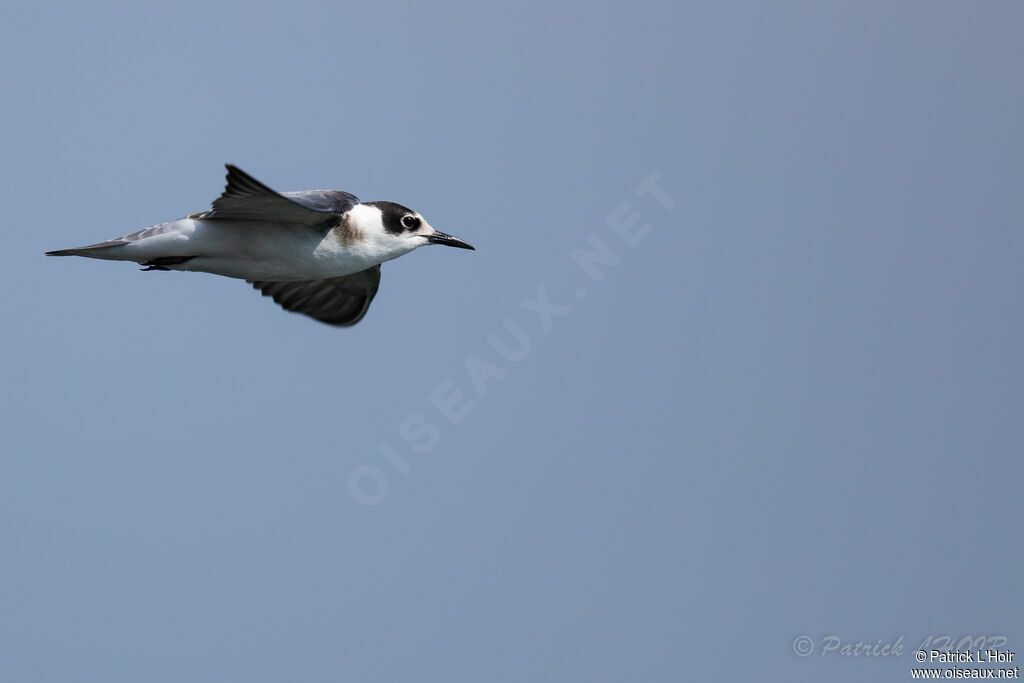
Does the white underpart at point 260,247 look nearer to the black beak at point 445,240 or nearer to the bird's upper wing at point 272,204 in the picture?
the bird's upper wing at point 272,204

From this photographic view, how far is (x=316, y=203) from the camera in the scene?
46.0ft

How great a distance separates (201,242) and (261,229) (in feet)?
2.24

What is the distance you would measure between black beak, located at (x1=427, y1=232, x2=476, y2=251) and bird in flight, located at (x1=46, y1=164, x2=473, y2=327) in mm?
352

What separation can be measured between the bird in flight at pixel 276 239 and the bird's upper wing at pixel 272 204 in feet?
0.04

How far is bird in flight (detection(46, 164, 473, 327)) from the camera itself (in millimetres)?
13898

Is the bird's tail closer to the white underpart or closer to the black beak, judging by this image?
the white underpart

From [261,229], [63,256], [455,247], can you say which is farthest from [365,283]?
[63,256]

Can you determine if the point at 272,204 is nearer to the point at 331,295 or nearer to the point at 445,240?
the point at 445,240

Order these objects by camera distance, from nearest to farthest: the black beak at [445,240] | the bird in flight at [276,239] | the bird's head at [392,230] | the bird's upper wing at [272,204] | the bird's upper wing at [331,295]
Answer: the bird's upper wing at [272,204] → the bird in flight at [276,239] → the bird's head at [392,230] → the black beak at [445,240] → the bird's upper wing at [331,295]

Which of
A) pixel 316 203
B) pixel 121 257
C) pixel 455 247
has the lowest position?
pixel 455 247

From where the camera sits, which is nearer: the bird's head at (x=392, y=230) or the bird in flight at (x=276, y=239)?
the bird in flight at (x=276, y=239)

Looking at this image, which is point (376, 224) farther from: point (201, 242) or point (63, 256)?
point (63, 256)

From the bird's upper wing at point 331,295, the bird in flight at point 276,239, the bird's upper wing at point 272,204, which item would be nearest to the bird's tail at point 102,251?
the bird in flight at point 276,239

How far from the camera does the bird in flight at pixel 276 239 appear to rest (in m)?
13.9
